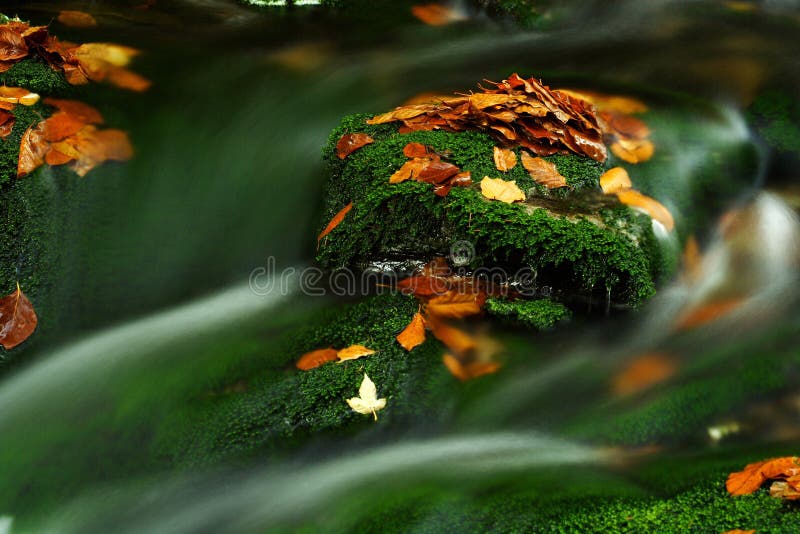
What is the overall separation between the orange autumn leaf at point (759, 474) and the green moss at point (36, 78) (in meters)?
4.51

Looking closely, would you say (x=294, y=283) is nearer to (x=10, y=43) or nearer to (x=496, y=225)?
(x=496, y=225)

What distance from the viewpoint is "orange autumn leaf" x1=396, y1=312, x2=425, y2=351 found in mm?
3211

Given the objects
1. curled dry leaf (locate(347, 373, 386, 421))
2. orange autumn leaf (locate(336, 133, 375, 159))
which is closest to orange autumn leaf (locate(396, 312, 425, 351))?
curled dry leaf (locate(347, 373, 386, 421))

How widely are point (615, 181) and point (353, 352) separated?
183cm

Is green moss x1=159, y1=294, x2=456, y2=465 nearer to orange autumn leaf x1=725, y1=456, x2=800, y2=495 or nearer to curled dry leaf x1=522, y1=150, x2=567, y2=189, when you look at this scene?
curled dry leaf x1=522, y1=150, x2=567, y2=189

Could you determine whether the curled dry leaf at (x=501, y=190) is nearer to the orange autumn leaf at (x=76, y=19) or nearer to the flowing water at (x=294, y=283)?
the flowing water at (x=294, y=283)

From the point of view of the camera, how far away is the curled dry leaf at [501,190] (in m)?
3.44

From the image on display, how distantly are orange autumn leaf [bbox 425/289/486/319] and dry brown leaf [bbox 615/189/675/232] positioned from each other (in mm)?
1030

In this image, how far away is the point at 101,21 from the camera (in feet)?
17.0

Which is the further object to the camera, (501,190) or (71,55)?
(71,55)

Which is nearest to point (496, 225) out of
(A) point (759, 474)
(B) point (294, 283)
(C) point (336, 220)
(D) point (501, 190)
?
(D) point (501, 190)

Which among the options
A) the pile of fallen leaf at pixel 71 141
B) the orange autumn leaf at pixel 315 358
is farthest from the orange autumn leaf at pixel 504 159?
the pile of fallen leaf at pixel 71 141

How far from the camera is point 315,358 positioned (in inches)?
127

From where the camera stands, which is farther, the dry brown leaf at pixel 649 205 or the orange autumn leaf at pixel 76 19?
the orange autumn leaf at pixel 76 19
